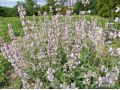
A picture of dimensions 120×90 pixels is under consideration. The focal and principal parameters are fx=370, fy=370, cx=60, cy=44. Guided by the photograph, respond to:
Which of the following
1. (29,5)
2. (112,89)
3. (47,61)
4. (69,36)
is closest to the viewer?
(112,89)

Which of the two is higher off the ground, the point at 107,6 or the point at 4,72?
the point at 107,6

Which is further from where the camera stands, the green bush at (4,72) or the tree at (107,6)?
the tree at (107,6)

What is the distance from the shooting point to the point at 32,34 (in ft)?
18.6

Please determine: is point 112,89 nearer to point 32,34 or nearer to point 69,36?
point 69,36

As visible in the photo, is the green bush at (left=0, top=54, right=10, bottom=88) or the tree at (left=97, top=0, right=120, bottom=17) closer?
the green bush at (left=0, top=54, right=10, bottom=88)

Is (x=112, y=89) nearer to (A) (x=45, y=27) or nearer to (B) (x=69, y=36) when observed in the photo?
Answer: (B) (x=69, y=36)

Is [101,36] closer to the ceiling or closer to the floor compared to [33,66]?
closer to the ceiling

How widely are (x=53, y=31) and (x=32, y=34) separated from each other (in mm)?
326

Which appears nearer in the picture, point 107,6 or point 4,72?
point 4,72

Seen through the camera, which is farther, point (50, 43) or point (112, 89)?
point (50, 43)

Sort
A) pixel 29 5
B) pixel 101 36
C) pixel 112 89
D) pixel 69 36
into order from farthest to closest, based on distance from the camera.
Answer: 1. pixel 29 5
2. pixel 69 36
3. pixel 101 36
4. pixel 112 89

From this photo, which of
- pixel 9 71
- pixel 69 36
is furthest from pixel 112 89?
pixel 9 71

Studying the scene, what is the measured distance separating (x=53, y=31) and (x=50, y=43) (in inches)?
38.9

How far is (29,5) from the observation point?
19.6m
